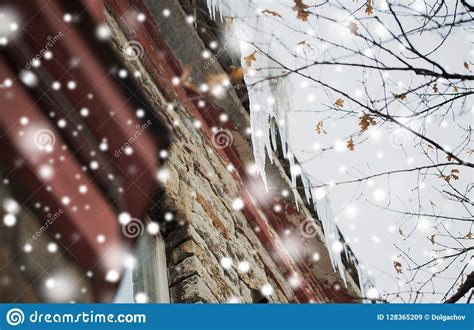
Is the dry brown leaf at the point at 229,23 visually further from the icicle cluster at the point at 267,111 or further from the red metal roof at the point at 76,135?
the red metal roof at the point at 76,135

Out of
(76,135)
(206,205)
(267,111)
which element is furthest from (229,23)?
(76,135)

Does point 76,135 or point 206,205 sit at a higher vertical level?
point 206,205

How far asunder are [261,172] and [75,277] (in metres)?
1.91

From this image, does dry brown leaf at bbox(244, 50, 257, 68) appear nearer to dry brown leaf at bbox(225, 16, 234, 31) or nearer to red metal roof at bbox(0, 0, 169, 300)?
dry brown leaf at bbox(225, 16, 234, 31)

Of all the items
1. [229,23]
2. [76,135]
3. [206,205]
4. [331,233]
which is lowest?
[76,135]

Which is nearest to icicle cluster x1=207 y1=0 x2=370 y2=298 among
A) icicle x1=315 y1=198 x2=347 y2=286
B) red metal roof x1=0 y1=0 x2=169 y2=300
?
icicle x1=315 y1=198 x2=347 y2=286

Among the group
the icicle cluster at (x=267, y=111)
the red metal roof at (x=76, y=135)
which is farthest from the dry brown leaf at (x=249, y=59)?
the red metal roof at (x=76, y=135)

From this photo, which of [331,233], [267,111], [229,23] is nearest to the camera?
[229,23]

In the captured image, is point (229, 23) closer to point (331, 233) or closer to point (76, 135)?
point (76, 135)

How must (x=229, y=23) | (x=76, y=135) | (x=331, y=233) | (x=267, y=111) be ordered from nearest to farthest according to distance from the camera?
1. (x=76, y=135)
2. (x=229, y=23)
3. (x=267, y=111)
4. (x=331, y=233)

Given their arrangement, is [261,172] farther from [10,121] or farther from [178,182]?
[10,121]

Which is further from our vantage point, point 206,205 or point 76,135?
point 206,205

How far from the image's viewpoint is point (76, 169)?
2.78 metres
